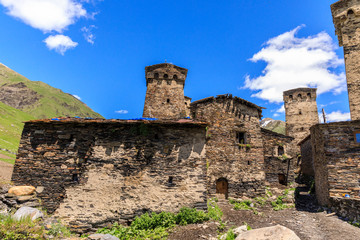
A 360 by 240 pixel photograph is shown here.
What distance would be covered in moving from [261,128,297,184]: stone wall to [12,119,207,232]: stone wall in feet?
34.5

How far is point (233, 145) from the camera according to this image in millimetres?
15102

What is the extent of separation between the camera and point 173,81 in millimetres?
19172

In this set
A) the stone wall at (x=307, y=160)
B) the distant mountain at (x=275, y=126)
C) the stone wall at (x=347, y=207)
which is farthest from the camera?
the distant mountain at (x=275, y=126)

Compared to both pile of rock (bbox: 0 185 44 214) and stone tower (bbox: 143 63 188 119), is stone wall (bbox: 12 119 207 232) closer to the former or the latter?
pile of rock (bbox: 0 185 44 214)

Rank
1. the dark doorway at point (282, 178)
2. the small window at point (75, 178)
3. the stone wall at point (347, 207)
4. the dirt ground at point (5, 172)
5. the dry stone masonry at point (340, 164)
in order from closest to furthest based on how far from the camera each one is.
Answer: the small window at point (75, 178) → the stone wall at point (347, 207) → the dry stone masonry at point (340, 164) → the dirt ground at point (5, 172) → the dark doorway at point (282, 178)

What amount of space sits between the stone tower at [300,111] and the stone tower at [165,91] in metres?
23.5

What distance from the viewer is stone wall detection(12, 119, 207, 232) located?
9.03 m

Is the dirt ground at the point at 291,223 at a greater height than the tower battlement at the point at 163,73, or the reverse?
the tower battlement at the point at 163,73

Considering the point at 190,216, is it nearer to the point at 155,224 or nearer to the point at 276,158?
the point at 155,224

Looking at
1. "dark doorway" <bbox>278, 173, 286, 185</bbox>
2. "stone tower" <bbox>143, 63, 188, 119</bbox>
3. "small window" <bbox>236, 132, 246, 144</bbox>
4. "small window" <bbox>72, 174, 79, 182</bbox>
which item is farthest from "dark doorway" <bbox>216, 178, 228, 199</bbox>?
"small window" <bbox>72, 174, 79, 182</bbox>

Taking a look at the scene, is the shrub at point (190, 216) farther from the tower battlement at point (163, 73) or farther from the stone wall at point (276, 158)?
the tower battlement at point (163, 73)

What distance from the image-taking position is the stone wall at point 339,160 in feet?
37.5

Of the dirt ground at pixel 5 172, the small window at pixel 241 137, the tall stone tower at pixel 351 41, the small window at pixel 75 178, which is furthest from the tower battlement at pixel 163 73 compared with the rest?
the tall stone tower at pixel 351 41

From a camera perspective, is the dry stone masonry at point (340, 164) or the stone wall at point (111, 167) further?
the dry stone masonry at point (340, 164)
